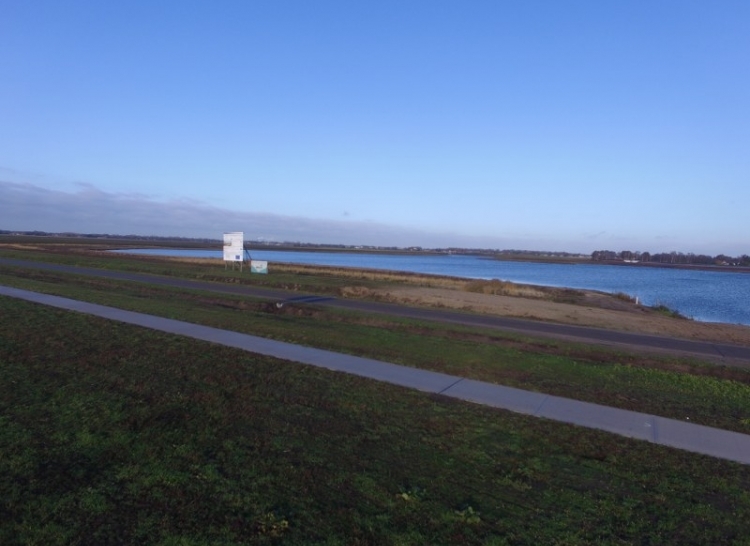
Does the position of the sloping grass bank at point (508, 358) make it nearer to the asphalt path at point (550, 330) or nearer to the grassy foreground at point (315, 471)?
the asphalt path at point (550, 330)

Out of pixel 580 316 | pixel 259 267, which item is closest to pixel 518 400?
pixel 580 316

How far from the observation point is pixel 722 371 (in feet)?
43.7

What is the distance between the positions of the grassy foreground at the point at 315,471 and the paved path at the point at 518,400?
0.49 metres

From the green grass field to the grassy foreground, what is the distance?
0.02 meters

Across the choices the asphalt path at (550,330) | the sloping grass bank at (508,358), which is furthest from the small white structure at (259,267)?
the sloping grass bank at (508,358)

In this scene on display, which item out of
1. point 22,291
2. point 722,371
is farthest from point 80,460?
point 22,291

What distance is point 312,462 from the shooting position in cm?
595

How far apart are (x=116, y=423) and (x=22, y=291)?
1605cm

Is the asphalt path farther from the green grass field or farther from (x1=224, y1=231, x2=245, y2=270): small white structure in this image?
(x1=224, y1=231, x2=245, y2=270): small white structure

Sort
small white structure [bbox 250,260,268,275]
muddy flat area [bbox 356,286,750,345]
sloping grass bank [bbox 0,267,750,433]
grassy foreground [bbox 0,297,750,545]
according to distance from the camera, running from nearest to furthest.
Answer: grassy foreground [bbox 0,297,750,545], sloping grass bank [bbox 0,267,750,433], muddy flat area [bbox 356,286,750,345], small white structure [bbox 250,260,268,275]

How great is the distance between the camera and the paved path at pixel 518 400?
301 inches

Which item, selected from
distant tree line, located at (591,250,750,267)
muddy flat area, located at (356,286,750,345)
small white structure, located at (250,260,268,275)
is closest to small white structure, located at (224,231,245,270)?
small white structure, located at (250,260,268,275)

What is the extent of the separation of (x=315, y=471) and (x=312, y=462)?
0.23 meters

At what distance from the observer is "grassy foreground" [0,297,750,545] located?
4.68 meters
